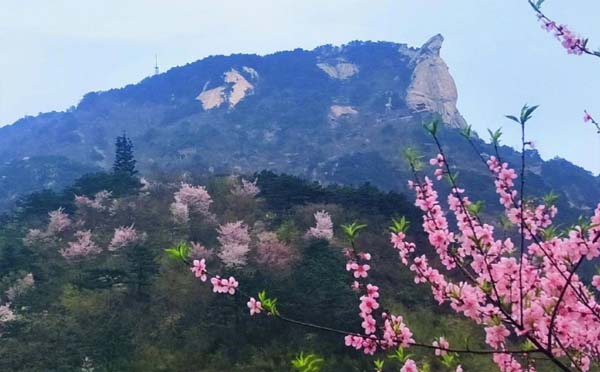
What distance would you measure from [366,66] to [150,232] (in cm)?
10605

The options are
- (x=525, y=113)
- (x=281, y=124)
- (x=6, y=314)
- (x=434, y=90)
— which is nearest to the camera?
(x=525, y=113)

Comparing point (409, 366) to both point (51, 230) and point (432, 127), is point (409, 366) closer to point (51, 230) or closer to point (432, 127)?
point (432, 127)

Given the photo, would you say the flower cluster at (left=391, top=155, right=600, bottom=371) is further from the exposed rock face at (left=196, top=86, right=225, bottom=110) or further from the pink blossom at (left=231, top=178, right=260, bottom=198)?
the exposed rock face at (left=196, top=86, right=225, bottom=110)

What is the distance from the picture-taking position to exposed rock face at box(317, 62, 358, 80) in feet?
432

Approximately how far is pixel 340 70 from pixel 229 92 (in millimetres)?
27761

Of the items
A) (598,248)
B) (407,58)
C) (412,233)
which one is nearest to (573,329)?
(598,248)

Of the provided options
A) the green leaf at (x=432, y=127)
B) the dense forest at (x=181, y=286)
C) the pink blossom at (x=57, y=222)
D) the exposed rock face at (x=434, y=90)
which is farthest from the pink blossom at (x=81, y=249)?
the exposed rock face at (x=434, y=90)

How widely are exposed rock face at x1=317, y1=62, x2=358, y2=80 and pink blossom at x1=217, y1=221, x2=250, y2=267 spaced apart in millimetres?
103519

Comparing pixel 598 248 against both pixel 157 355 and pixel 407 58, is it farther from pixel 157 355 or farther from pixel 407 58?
pixel 407 58

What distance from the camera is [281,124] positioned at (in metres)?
108

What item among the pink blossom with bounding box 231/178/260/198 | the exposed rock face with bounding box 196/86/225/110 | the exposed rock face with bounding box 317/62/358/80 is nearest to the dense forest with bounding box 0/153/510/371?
the pink blossom with bounding box 231/178/260/198

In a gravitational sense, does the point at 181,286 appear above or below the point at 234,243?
below

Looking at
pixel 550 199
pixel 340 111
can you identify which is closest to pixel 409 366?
pixel 550 199

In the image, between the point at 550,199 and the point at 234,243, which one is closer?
the point at 550,199
